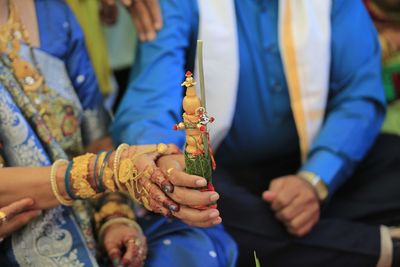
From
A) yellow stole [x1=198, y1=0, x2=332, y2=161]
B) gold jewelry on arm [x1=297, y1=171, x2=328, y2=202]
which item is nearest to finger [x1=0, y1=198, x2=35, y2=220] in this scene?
yellow stole [x1=198, y1=0, x2=332, y2=161]

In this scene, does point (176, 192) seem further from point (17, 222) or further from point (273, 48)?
point (273, 48)

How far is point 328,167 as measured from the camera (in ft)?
4.18

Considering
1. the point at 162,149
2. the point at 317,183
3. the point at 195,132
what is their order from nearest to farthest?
the point at 195,132, the point at 162,149, the point at 317,183

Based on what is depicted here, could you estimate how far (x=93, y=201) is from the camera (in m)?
1.13

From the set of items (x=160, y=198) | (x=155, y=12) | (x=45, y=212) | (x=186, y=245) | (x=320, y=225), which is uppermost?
(x=155, y=12)

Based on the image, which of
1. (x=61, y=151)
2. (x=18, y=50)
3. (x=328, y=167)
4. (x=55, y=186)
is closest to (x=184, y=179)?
(x=55, y=186)

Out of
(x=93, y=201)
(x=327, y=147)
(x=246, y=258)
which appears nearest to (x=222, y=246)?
(x=246, y=258)

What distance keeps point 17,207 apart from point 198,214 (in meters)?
0.32

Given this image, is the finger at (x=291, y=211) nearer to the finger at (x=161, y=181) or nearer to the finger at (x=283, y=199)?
the finger at (x=283, y=199)

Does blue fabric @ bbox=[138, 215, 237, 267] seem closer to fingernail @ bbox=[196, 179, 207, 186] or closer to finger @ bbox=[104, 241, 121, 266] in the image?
finger @ bbox=[104, 241, 121, 266]

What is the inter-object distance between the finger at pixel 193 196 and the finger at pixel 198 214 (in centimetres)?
1

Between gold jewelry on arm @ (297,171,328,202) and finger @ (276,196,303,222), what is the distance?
0.24 feet

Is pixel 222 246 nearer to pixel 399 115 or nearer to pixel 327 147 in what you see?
pixel 327 147

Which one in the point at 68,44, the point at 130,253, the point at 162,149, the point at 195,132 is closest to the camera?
the point at 195,132
